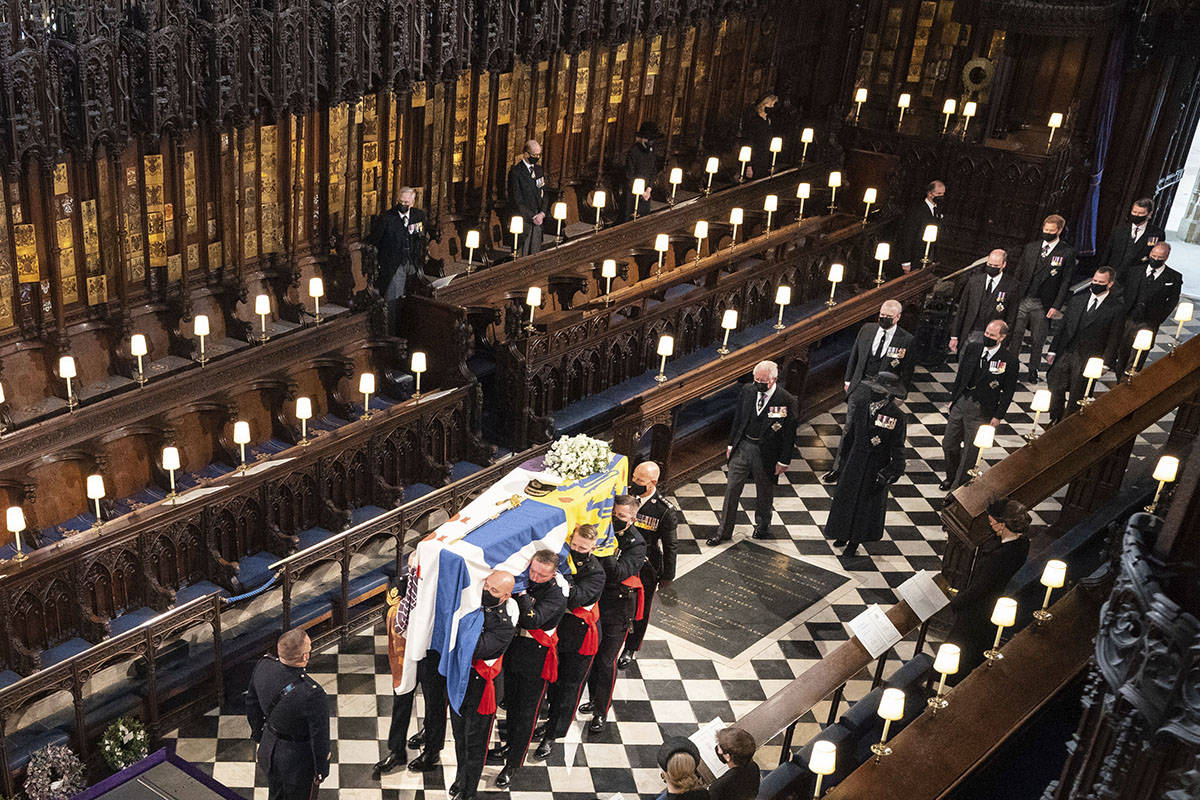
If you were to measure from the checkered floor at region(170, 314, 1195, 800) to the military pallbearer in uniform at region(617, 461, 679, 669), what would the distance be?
0.66m

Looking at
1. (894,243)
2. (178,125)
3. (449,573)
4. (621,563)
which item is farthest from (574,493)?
(894,243)

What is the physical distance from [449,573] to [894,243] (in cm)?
1010

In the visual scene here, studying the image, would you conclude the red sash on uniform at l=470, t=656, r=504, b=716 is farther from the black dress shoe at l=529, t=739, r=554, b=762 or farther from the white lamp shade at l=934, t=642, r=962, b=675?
the white lamp shade at l=934, t=642, r=962, b=675

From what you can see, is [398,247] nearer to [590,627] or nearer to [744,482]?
[744,482]

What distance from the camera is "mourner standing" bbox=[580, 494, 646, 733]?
29.5 ft

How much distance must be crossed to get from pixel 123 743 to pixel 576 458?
3.55 m

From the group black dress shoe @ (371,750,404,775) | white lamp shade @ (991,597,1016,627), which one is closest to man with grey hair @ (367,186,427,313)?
black dress shoe @ (371,750,404,775)

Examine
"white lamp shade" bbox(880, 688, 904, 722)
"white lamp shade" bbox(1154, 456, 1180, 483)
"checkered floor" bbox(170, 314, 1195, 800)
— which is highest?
"white lamp shade" bbox(1154, 456, 1180, 483)

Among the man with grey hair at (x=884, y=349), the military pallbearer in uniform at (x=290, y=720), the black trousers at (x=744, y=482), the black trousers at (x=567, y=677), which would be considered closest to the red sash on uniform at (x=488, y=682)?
the black trousers at (x=567, y=677)

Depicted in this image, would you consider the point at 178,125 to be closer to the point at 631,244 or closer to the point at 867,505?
the point at 631,244

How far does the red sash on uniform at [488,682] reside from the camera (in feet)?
26.8

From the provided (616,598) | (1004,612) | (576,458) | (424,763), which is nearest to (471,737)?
(424,763)

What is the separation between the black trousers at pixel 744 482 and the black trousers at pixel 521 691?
331cm

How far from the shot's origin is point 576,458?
9.30m
